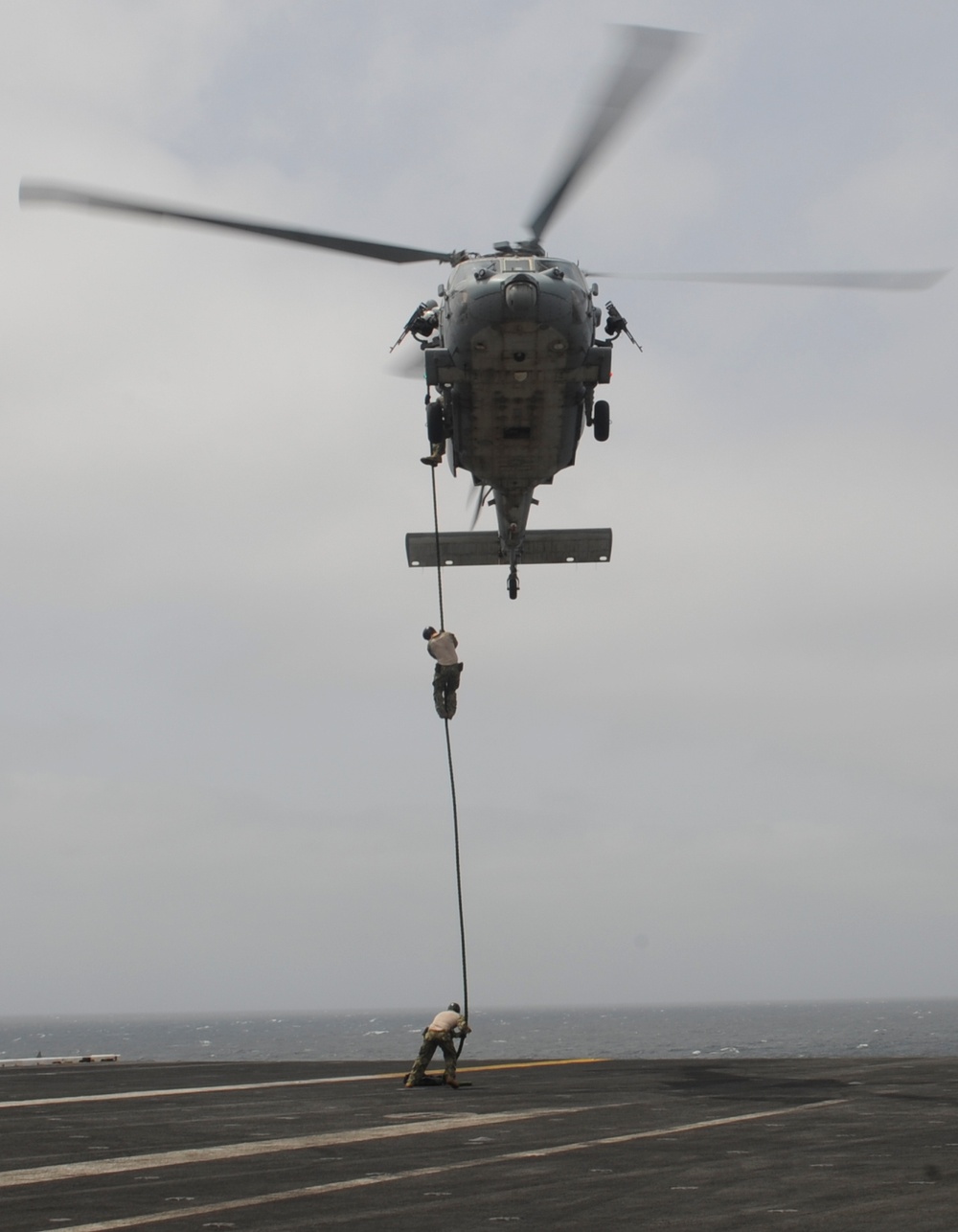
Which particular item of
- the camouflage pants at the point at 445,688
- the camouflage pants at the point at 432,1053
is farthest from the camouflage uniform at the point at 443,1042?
the camouflage pants at the point at 445,688

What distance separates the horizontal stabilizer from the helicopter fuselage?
6.96 ft

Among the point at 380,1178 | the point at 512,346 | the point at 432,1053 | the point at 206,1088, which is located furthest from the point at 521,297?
the point at 206,1088

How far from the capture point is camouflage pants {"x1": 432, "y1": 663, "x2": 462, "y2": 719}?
965 inches

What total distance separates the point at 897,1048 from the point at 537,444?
107 m

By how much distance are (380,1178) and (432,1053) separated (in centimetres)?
1036

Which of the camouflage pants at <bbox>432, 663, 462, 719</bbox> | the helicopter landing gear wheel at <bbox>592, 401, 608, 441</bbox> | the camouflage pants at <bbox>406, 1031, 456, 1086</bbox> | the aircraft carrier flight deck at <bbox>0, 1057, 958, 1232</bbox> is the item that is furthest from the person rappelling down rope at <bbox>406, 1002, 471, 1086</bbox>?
the helicopter landing gear wheel at <bbox>592, 401, 608, 441</bbox>

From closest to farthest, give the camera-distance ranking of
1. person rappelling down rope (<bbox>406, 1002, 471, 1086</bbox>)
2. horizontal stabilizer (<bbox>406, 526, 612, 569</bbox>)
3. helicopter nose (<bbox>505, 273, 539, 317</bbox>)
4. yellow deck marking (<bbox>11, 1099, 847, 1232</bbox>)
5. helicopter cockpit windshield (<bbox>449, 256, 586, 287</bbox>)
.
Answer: yellow deck marking (<bbox>11, 1099, 847, 1232</bbox>) → helicopter nose (<bbox>505, 273, 539, 317</bbox>) → person rappelling down rope (<bbox>406, 1002, 471, 1086</bbox>) → helicopter cockpit windshield (<bbox>449, 256, 586, 287</bbox>) → horizontal stabilizer (<bbox>406, 526, 612, 569</bbox>)

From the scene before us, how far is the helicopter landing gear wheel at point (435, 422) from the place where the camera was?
25.4 metres

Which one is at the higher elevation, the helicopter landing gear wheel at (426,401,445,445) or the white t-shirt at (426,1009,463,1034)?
the helicopter landing gear wheel at (426,401,445,445)

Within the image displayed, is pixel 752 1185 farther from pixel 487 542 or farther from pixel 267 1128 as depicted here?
pixel 487 542

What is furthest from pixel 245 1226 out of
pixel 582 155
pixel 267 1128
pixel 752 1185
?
pixel 582 155

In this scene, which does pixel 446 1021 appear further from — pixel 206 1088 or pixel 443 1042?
pixel 206 1088

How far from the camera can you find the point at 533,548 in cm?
2888

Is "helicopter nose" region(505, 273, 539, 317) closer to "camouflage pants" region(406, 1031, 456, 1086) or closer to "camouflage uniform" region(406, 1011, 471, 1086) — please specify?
"camouflage uniform" region(406, 1011, 471, 1086)
